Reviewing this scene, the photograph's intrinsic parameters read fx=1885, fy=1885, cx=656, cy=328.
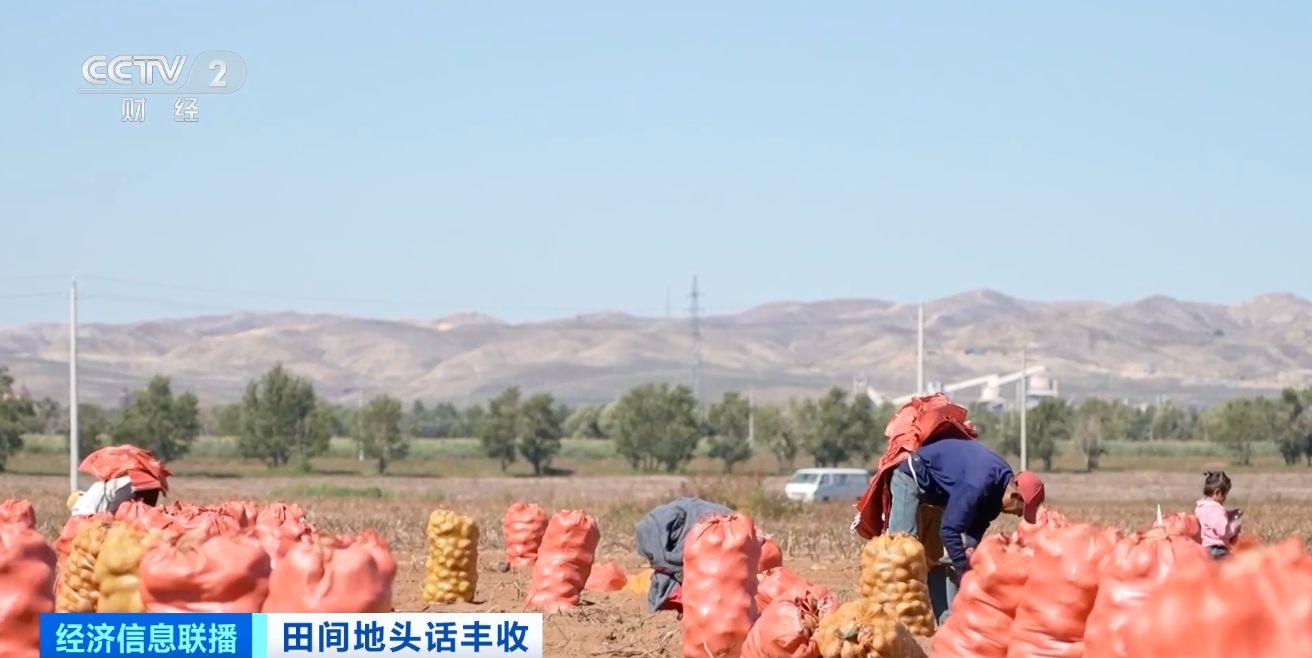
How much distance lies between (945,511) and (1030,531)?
226cm

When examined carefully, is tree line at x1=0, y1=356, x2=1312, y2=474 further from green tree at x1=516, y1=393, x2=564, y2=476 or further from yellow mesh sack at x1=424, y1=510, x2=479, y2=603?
yellow mesh sack at x1=424, y1=510, x2=479, y2=603

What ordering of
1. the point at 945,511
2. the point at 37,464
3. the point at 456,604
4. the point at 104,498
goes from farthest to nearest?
1. the point at 37,464
2. the point at 456,604
3. the point at 104,498
4. the point at 945,511

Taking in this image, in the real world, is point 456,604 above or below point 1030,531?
below

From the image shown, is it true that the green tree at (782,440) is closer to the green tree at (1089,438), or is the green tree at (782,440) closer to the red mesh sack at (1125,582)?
the green tree at (1089,438)

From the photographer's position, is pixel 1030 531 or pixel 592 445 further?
pixel 592 445

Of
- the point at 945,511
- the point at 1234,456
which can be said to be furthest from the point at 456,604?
the point at 1234,456

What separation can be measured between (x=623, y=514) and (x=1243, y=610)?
88.9 ft

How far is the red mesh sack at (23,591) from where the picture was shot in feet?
26.7

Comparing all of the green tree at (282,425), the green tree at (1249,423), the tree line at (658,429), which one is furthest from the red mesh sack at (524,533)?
the green tree at (1249,423)

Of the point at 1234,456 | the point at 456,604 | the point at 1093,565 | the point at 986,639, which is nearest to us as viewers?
the point at 1093,565

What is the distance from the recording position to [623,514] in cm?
3189

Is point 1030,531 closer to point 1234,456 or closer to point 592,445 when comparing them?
point 1234,456

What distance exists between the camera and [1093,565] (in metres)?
7.21

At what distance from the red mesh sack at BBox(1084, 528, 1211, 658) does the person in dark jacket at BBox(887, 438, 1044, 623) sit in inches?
133
